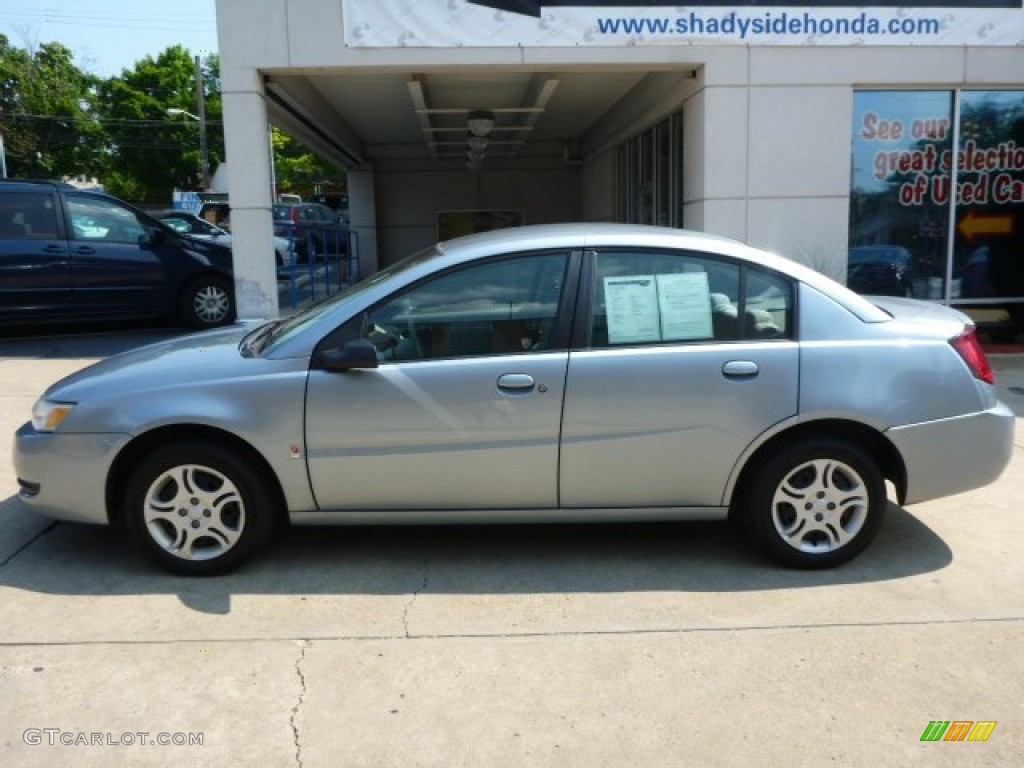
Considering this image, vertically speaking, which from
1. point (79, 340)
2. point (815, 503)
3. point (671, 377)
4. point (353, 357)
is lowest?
point (815, 503)

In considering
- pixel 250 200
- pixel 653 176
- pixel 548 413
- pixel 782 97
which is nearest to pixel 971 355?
pixel 548 413

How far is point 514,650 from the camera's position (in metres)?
3.53

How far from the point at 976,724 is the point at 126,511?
11.6ft

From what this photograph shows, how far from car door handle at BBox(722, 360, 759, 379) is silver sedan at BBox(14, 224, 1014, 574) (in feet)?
0.06

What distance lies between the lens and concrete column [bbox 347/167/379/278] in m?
18.8

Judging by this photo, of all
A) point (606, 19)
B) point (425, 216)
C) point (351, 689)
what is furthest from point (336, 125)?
point (351, 689)

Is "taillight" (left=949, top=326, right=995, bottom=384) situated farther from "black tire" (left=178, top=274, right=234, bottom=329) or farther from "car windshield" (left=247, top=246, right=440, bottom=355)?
"black tire" (left=178, top=274, right=234, bottom=329)

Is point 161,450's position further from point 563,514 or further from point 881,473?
point 881,473

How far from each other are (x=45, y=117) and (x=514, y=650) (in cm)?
5105

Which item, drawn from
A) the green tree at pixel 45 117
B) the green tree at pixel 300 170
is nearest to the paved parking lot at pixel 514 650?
the green tree at pixel 45 117

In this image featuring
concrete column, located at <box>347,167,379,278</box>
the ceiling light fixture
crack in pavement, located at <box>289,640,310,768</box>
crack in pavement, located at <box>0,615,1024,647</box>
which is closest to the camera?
crack in pavement, located at <box>289,640,310,768</box>

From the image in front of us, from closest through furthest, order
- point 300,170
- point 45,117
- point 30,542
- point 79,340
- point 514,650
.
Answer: point 514,650
point 30,542
point 79,340
point 45,117
point 300,170

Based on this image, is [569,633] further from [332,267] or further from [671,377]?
[332,267]

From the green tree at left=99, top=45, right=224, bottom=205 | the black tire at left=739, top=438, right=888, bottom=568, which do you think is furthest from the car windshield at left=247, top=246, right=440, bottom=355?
the green tree at left=99, top=45, right=224, bottom=205
